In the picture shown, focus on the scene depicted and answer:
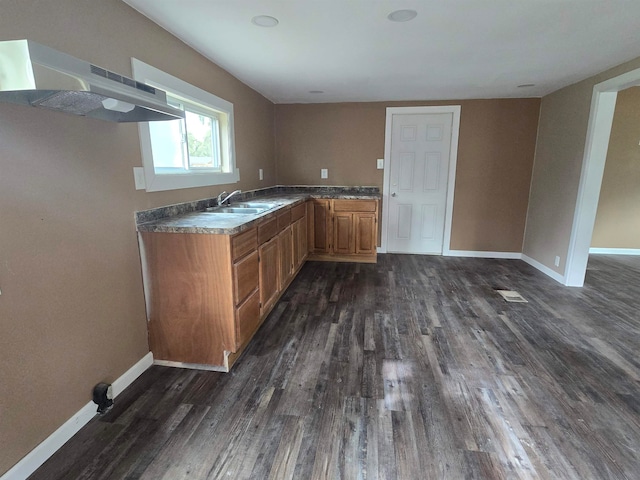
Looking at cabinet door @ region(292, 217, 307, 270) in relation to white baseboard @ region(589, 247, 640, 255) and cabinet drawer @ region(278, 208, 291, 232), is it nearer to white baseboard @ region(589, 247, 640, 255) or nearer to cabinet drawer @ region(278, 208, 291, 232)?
cabinet drawer @ region(278, 208, 291, 232)

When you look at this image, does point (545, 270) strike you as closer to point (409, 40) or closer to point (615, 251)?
point (615, 251)

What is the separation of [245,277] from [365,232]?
2423 mm

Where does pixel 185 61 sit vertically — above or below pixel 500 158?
above

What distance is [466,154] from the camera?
14.7 ft

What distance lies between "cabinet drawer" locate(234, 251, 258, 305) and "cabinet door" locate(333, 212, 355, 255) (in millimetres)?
2105

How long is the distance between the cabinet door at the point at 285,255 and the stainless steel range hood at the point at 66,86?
1.57 metres

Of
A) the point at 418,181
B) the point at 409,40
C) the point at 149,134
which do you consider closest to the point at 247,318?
the point at 149,134

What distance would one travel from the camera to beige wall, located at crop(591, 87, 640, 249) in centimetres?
452

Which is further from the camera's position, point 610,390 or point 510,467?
point 610,390

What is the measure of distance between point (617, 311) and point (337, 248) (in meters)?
2.88

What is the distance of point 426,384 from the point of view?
1.94m

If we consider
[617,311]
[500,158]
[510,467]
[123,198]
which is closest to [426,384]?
[510,467]

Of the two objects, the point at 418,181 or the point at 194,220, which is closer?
the point at 194,220

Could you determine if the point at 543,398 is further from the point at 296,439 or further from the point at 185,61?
the point at 185,61
